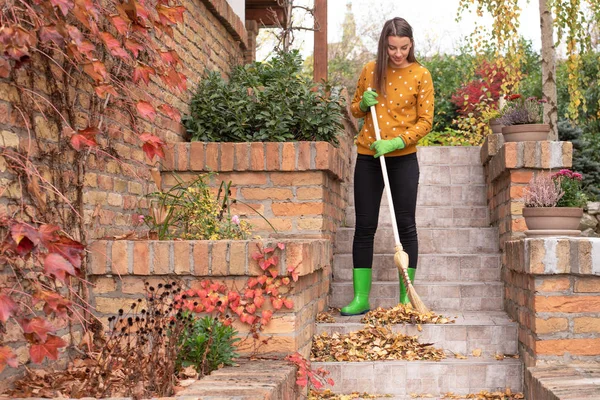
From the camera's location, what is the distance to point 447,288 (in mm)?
5215

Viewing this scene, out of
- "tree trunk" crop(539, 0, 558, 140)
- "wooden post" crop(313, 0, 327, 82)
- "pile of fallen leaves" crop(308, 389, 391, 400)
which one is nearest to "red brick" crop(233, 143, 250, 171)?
"pile of fallen leaves" crop(308, 389, 391, 400)

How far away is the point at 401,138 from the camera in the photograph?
4652mm

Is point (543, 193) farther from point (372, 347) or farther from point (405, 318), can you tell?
point (372, 347)

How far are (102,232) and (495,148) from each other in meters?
3.30

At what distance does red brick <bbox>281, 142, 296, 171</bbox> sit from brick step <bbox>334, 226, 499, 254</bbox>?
1.30 meters

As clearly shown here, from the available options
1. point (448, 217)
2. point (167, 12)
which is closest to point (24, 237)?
point (167, 12)

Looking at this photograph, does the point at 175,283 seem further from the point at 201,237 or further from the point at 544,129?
the point at 544,129

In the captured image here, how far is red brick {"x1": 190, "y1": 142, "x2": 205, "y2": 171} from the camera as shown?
4.70m

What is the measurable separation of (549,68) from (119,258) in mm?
5992

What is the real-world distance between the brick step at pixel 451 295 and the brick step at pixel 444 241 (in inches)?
24.1

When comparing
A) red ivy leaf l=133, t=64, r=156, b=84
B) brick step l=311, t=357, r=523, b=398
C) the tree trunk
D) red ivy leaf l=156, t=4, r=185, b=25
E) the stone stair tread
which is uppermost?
the tree trunk

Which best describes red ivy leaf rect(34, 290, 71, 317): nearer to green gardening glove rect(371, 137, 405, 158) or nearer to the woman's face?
green gardening glove rect(371, 137, 405, 158)

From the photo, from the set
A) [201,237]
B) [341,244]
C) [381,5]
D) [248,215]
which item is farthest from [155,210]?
[381,5]

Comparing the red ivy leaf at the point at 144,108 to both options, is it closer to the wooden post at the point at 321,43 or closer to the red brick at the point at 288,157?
the red brick at the point at 288,157
